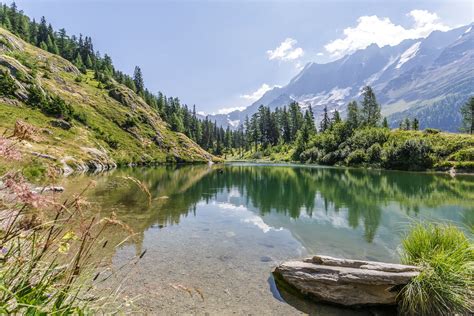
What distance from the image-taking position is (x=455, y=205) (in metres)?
26.2

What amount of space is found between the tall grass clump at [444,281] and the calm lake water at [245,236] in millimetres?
669

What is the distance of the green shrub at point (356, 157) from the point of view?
88.6m

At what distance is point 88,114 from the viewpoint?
9306 cm

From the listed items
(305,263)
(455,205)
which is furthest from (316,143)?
(305,263)

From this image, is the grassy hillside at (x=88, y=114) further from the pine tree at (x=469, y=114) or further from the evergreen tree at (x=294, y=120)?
the pine tree at (x=469, y=114)

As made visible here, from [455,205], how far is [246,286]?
25.2m

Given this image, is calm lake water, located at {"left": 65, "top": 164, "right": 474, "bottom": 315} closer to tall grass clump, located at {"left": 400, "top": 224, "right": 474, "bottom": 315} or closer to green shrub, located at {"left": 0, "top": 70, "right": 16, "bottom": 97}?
tall grass clump, located at {"left": 400, "top": 224, "right": 474, "bottom": 315}

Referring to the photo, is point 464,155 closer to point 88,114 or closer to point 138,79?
point 88,114

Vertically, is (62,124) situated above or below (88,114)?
below

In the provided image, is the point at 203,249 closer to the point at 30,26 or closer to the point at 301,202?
the point at 301,202

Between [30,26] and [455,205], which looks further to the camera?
[30,26]

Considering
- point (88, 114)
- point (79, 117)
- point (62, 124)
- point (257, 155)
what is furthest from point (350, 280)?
point (257, 155)

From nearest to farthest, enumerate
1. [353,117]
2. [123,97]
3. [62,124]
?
[62,124], [353,117], [123,97]

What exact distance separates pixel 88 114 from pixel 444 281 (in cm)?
10242
